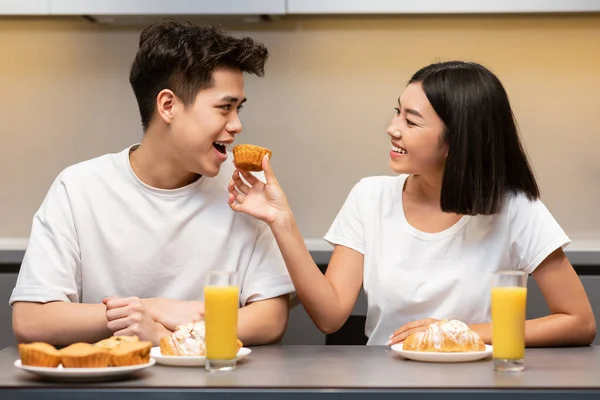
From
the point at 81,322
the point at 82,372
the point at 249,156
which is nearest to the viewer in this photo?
the point at 82,372

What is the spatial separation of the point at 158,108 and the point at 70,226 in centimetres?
32

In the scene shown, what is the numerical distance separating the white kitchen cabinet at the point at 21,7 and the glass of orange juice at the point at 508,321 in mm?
1897

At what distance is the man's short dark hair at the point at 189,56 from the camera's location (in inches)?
72.1

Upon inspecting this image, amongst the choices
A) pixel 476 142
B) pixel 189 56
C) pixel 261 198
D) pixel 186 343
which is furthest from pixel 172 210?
pixel 476 142

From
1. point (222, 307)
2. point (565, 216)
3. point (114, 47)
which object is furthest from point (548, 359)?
point (114, 47)

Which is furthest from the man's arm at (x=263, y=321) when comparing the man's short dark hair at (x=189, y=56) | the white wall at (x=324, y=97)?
the white wall at (x=324, y=97)

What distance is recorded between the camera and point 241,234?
6.07 ft

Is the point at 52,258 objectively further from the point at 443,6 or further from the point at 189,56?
the point at 443,6

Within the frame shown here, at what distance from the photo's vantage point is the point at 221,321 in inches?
49.0

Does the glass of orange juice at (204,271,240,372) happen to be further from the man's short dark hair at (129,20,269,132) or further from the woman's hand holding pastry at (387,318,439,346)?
the man's short dark hair at (129,20,269,132)

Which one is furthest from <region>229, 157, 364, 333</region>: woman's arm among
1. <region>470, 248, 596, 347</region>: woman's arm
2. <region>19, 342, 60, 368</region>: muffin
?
<region>19, 342, 60, 368</region>: muffin

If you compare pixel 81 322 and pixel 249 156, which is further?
pixel 249 156

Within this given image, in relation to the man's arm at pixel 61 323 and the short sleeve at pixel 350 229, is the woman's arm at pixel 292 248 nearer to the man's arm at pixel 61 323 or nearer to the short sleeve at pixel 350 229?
the short sleeve at pixel 350 229

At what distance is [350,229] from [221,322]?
0.73m
